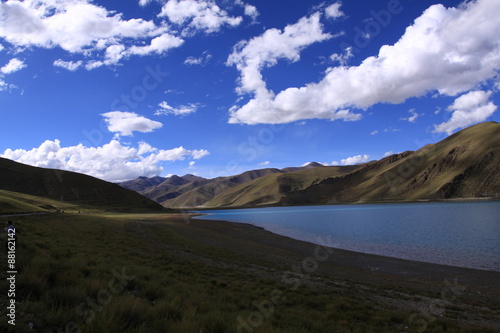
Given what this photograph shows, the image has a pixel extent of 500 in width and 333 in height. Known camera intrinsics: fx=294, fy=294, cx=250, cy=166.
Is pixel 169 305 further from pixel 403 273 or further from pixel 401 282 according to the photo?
pixel 403 273

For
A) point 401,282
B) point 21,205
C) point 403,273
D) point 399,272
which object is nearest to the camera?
point 401,282

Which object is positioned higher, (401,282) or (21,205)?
(21,205)

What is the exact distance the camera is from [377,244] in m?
37.1

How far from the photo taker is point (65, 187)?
15362 cm

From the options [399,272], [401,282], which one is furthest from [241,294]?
[399,272]

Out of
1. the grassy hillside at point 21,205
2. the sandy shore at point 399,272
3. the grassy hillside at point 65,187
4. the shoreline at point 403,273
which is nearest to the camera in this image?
the shoreline at point 403,273

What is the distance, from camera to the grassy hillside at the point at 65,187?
475ft

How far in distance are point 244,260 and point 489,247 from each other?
86.6 ft

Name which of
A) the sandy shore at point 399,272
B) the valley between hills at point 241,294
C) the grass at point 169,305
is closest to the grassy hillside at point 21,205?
the valley between hills at point 241,294

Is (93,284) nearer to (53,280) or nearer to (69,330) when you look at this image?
(53,280)

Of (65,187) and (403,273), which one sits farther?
(65,187)

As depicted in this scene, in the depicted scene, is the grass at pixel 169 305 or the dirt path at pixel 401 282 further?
the dirt path at pixel 401 282

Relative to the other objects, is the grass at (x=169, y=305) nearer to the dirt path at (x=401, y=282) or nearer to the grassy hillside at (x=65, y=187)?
the dirt path at (x=401, y=282)

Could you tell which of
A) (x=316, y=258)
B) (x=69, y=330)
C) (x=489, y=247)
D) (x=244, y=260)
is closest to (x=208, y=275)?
(x=244, y=260)
